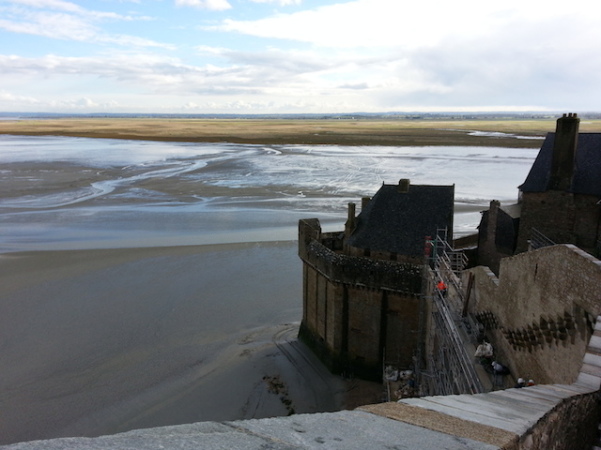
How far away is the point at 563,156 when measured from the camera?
61.8 ft

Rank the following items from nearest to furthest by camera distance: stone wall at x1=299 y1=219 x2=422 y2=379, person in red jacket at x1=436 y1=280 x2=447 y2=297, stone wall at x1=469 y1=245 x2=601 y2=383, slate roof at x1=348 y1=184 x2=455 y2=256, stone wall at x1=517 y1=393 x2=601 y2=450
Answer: stone wall at x1=517 y1=393 x2=601 y2=450 → stone wall at x1=469 y1=245 x2=601 y2=383 → person in red jacket at x1=436 y1=280 x2=447 y2=297 → stone wall at x1=299 y1=219 x2=422 y2=379 → slate roof at x1=348 y1=184 x2=455 y2=256

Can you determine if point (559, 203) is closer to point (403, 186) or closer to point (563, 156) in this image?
point (563, 156)

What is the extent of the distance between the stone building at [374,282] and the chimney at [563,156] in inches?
164

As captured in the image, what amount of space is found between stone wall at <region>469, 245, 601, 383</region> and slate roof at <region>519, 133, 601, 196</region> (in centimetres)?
877

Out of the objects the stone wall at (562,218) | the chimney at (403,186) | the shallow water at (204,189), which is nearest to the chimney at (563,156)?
the stone wall at (562,218)

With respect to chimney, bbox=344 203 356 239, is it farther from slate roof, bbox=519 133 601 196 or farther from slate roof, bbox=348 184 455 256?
slate roof, bbox=519 133 601 196

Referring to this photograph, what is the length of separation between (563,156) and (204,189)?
137 feet

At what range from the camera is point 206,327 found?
22.3 meters

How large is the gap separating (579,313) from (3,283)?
29.5 m

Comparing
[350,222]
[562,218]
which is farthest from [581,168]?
[350,222]

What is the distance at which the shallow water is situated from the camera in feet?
121

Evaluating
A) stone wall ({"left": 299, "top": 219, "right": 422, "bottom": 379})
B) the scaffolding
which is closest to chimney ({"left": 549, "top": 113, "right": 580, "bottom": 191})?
the scaffolding

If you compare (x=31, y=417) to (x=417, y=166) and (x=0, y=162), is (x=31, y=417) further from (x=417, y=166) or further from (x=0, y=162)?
(x=0, y=162)

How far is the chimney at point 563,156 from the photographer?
18.3 meters
